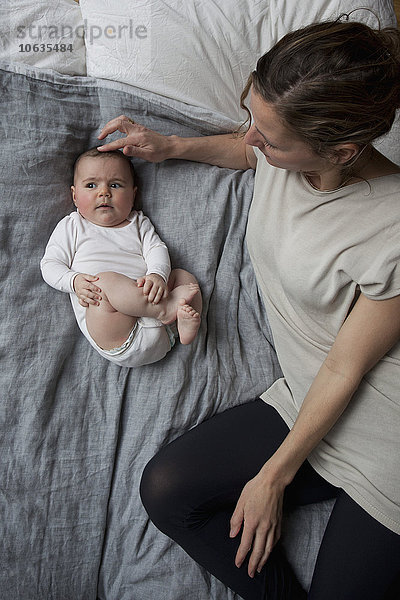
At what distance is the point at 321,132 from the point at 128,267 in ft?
1.85

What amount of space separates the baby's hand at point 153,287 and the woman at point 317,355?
0.68 feet

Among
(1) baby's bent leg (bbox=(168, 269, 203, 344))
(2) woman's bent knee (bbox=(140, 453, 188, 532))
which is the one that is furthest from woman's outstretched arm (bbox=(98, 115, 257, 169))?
(2) woman's bent knee (bbox=(140, 453, 188, 532))

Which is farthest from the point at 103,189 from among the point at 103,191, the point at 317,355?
the point at 317,355

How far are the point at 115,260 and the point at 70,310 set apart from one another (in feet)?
0.48

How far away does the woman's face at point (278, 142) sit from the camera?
98cm

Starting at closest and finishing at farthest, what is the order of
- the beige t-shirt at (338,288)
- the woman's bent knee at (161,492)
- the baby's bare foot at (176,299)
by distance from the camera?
the beige t-shirt at (338,288)
the woman's bent knee at (161,492)
the baby's bare foot at (176,299)

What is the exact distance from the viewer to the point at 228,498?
119 centimetres

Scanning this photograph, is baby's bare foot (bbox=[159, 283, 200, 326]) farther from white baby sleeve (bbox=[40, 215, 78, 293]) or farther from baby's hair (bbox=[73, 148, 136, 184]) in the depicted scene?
baby's hair (bbox=[73, 148, 136, 184])

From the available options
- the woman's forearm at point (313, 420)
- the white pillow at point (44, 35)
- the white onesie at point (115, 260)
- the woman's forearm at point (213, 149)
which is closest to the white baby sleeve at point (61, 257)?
the white onesie at point (115, 260)

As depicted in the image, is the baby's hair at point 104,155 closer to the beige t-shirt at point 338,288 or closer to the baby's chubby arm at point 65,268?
the baby's chubby arm at point 65,268

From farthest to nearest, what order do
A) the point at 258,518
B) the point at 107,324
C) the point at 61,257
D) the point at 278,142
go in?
the point at 61,257
the point at 107,324
the point at 258,518
the point at 278,142

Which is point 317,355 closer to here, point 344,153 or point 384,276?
point 384,276

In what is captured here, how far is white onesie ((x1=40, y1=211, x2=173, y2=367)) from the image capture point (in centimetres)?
126

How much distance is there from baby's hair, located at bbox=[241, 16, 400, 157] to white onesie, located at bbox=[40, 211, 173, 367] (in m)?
0.49
